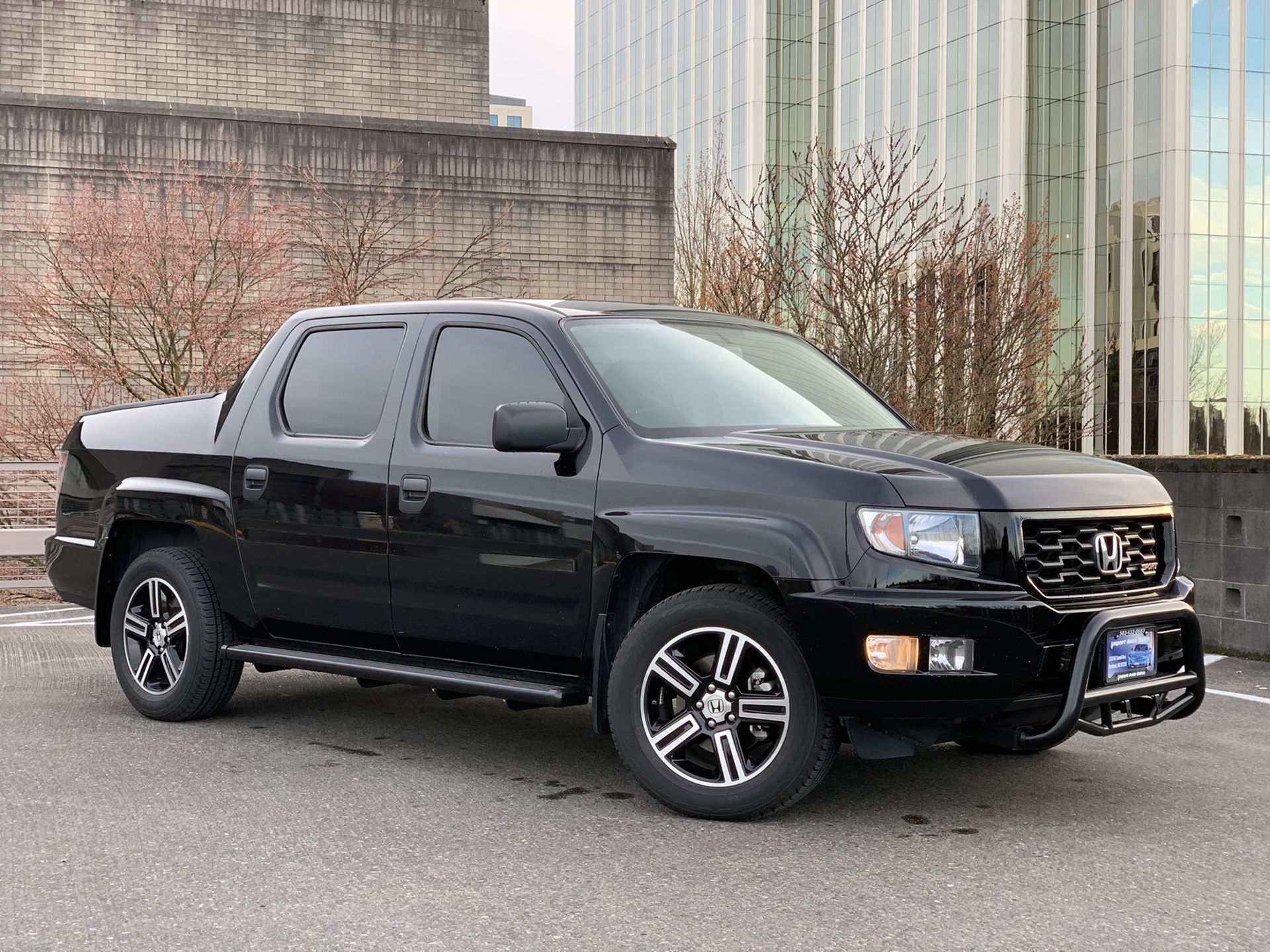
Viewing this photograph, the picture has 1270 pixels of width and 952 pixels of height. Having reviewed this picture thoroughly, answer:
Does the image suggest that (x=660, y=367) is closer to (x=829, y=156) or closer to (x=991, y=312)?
(x=991, y=312)

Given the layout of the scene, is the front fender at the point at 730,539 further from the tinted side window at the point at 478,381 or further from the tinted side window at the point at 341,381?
the tinted side window at the point at 341,381

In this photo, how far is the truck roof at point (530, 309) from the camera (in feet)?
20.1

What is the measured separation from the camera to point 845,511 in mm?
5000

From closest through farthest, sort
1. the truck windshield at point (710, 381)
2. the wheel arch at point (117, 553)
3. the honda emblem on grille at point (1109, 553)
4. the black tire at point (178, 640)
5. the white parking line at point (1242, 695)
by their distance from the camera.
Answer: the honda emblem on grille at point (1109, 553) < the truck windshield at point (710, 381) < the black tire at point (178, 640) < the wheel arch at point (117, 553) < the white parking line at point (1242, 695)

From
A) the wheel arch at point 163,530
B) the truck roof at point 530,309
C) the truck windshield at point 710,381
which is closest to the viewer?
the truck windshield at point 710,381

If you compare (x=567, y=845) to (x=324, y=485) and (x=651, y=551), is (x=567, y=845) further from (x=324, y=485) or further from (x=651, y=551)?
(x=324, y=485)

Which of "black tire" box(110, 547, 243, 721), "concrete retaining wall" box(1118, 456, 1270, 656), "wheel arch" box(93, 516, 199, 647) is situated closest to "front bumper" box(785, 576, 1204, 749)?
"black tire" box(110, 547, 243, 721)

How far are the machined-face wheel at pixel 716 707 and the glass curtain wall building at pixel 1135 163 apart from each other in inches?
1685

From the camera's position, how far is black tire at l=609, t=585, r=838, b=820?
5078 millimetres

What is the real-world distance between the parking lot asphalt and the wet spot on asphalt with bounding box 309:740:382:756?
21 millimetres

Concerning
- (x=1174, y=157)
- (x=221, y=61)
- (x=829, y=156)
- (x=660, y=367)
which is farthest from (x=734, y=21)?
(x=660, y=367)

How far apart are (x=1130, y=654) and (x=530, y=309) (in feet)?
A: 8.64

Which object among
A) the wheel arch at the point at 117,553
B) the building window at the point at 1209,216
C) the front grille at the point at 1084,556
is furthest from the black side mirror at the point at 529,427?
the building window at the point at 1209,216

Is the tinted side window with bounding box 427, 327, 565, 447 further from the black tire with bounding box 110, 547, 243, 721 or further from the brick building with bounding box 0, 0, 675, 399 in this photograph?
the brick building with bounding box 0, 0, 675, 399
